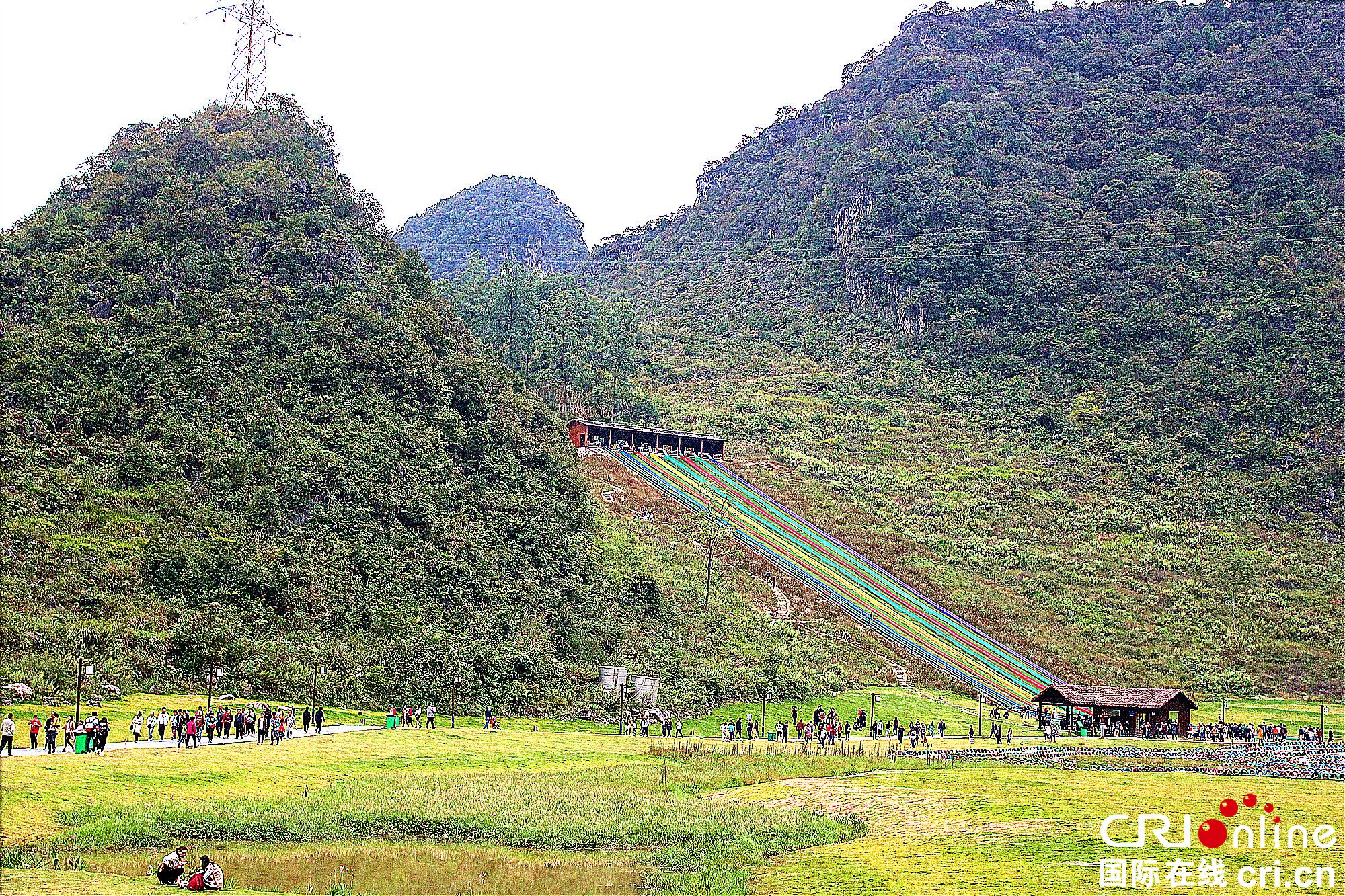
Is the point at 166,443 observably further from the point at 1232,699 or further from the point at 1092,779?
the point at 1232,699

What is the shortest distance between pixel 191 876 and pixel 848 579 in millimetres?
64166

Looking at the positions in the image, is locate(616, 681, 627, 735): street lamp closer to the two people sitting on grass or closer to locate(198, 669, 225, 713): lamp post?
locate(198, 669, 225, 713): lamp post

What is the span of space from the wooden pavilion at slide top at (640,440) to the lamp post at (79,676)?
190 ft

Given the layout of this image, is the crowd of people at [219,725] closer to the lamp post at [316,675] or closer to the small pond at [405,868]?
the lamp post at [316,675]

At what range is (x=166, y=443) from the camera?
186 ft

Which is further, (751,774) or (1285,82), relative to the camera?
(1285,82)

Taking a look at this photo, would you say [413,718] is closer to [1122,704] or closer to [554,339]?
[1122,704]

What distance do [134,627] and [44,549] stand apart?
5.85 metres

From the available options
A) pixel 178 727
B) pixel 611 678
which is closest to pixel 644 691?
pixel 611 678

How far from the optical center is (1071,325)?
135 m

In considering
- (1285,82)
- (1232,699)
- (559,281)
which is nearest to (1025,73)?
(1285,82)

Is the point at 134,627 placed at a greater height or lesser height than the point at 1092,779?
greater

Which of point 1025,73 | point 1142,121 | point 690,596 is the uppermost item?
point 1025,73

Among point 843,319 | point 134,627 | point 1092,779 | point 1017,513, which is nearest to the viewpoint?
point 1092,779
